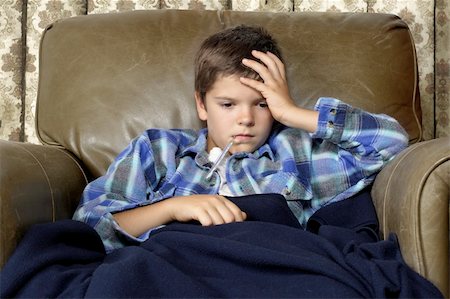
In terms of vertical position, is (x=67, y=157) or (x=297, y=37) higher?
(x=297, y=37)

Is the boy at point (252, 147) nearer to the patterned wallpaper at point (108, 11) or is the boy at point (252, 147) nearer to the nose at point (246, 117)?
the nose at point (246, 117)

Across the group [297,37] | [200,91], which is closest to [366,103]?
[297,37]

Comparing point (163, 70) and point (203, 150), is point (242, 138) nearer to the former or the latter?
point (203, 150)

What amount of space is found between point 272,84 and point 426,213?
1.57 feet

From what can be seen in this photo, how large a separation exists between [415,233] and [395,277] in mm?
117

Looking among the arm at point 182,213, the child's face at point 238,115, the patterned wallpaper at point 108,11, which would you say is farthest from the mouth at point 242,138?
the patterned wallpaper at point 108,11

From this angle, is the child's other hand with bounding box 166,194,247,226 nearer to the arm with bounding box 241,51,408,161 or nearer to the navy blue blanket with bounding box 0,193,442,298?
the navy blue blanket with bounding box 0,193,442,298

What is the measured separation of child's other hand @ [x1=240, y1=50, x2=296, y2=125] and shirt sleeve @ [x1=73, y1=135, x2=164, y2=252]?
0.26 metres

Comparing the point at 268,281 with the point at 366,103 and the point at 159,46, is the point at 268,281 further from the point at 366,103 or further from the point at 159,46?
the point at 159,46

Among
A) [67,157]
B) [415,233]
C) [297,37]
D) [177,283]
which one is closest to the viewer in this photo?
[177,283]

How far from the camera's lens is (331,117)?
1285 mm

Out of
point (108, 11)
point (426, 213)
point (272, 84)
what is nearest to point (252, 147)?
→ point (272, 84)

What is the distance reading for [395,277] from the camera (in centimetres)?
89

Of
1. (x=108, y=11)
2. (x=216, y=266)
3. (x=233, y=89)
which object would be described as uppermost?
(x=108, y=11)
